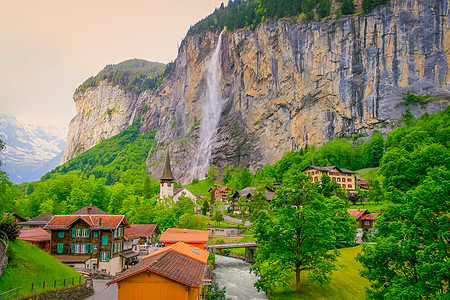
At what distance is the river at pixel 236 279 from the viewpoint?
1332 inches

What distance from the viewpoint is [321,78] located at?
123562 mm

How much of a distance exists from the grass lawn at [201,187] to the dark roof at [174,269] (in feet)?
319

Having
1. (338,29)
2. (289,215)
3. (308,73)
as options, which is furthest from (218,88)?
(289,215)

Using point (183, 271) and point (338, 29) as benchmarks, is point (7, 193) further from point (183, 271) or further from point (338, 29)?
point (338, 29)

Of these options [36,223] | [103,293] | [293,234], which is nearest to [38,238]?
[36,223]

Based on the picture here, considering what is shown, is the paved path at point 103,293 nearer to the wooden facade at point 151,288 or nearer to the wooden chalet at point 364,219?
the wooden facade at point 151,288

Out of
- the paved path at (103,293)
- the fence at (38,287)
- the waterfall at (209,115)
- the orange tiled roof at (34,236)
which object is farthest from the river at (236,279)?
the waterfall at (209,115)

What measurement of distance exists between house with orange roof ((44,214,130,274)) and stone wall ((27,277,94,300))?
32.3 feet

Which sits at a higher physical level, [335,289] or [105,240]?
[105,240]

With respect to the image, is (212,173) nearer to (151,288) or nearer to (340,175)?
(340,175)

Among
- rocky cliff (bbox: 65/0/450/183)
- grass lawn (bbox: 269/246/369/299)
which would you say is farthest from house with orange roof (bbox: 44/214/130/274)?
rocky cliff (bbox: 65/0/450/183)

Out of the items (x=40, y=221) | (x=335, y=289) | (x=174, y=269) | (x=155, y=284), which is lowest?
(x=335, y=289)

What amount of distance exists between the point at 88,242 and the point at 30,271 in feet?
53.5

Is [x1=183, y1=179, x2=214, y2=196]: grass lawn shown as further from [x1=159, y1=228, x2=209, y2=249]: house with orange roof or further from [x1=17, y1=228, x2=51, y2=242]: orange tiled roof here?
[x1=17, y1=228, x2=51, y2=242]: orange tiled roof
